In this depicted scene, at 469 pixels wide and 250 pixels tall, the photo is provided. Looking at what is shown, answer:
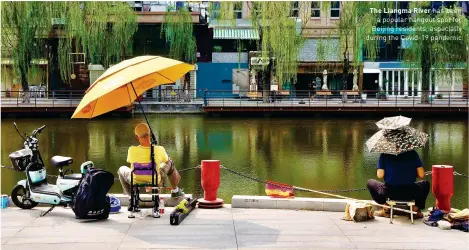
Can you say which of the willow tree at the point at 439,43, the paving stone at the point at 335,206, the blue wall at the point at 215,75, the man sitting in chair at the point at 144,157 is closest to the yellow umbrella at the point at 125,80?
the man sitting in chair at the point at 144,157

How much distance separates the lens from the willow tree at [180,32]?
4406 cm

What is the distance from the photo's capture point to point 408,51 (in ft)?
134

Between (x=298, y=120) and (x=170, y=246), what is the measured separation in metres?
28.9

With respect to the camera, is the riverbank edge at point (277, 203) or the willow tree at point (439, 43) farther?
the willow tree at point (439, 43)

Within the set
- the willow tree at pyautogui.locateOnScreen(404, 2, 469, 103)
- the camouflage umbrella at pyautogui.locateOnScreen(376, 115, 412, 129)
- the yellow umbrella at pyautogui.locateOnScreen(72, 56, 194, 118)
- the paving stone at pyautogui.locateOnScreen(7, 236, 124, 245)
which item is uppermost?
the willow tree at pyautogui.locateOnScreen(404, 2, 469, 103)

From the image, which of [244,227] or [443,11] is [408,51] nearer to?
[443,11]

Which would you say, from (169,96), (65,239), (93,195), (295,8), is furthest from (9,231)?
(295,8)

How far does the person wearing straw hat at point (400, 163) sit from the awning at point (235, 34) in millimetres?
37104

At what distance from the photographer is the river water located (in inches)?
615

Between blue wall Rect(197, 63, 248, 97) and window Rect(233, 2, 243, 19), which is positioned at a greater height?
window Rect(233, 2, 243, 19)

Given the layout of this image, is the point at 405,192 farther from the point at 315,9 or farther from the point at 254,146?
the point at 315,9

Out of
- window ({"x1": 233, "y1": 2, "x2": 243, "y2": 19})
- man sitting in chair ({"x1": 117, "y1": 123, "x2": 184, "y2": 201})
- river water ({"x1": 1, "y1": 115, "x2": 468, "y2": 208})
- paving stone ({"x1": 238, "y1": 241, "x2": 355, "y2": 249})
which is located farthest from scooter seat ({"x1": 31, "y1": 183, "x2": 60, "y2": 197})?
window ({"x1": 233, "y1": 2, "x2": 243, "y2": 19})

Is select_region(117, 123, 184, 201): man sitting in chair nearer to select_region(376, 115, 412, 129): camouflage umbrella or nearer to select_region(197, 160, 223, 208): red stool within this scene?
select_region(197, 160, 223, 208): red stool

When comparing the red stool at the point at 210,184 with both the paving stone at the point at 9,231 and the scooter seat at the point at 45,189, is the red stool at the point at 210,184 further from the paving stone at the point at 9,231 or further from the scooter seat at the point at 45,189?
the paving stone at the point at 9,231
